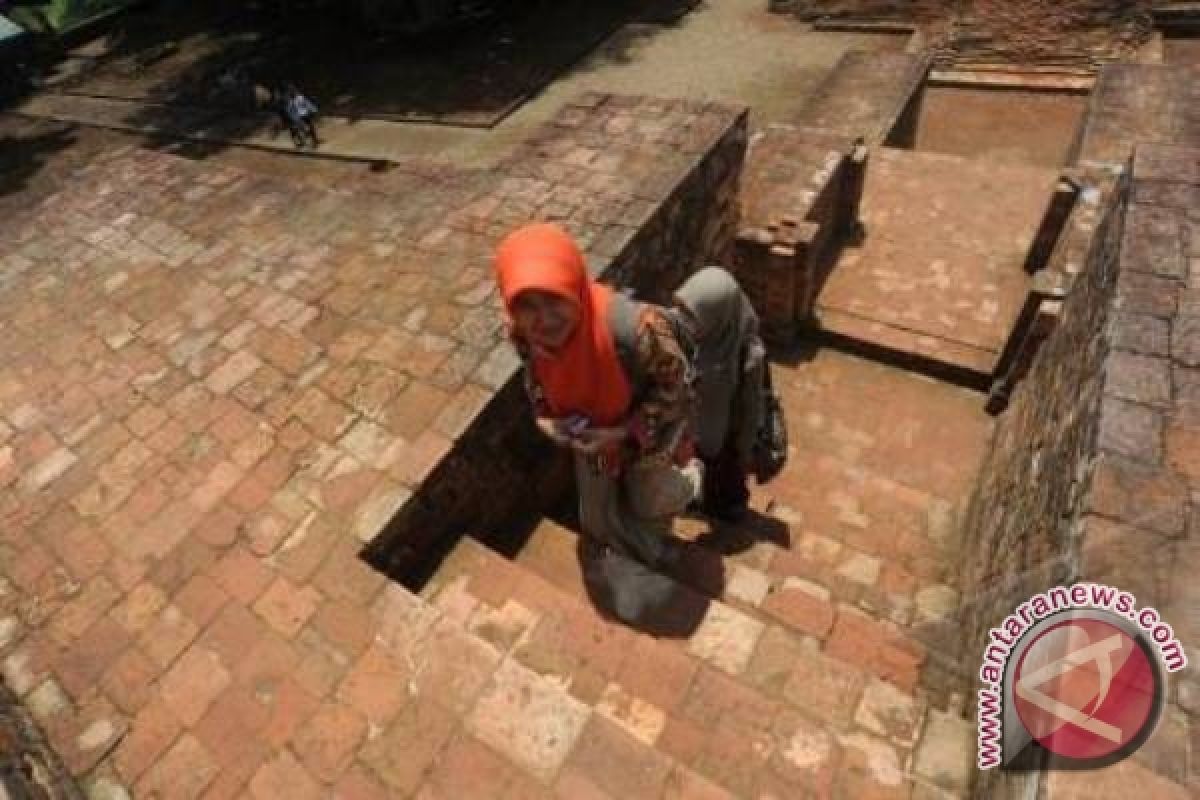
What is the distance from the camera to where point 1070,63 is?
36.4 feet

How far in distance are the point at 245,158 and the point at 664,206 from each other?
1016 centimetres

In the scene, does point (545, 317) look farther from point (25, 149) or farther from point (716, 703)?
point (25, 149)

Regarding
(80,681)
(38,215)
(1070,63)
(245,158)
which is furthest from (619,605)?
(1070,63)

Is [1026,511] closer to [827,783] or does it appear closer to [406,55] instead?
[827,783]

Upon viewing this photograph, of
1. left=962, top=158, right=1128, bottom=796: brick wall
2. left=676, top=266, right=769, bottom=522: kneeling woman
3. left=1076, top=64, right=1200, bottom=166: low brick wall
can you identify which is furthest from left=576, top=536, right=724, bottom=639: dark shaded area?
left=1076, top=64, right=1200, bottom=166: low brick wall

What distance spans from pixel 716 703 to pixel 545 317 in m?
1.76

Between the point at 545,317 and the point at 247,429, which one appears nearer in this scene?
the point at 545,317

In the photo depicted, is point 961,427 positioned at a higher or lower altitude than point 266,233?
lower

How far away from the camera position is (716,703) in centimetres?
284

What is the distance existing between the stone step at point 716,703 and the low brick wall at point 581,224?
17.2 inches

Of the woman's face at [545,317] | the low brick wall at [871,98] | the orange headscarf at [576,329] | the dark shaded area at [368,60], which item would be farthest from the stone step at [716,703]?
the dark shaded area at [368,60]

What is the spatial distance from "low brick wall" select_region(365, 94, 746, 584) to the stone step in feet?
1.43

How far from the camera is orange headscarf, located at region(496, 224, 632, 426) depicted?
235cm

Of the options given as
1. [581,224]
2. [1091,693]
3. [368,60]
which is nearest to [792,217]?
[581,224]
